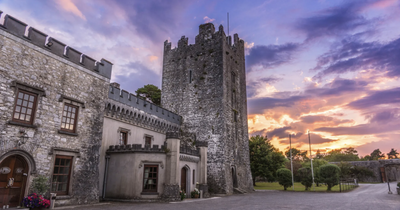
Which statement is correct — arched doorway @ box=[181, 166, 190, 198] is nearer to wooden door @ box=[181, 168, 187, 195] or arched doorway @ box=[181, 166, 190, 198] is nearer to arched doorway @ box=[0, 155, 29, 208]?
wooden door @ box=[181, 168, 187, 195]

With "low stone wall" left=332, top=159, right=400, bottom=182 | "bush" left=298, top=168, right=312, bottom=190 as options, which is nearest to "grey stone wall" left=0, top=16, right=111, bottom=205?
"bush" left=298, top=168, right=312, bottom=190

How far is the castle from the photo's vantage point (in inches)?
474

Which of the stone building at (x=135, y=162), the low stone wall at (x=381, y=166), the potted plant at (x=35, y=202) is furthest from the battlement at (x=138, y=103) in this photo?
the low stone wall at (x=381, y=166)

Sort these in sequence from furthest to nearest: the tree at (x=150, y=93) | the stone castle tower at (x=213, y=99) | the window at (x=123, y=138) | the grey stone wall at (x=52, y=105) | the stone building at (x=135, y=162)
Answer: the tree at (x=150, y=93)
the stone castle tower at (x=213, y=99)
the window at (x=123, y=138)
the stone building at (x=135, y=162)
the grey stone wall at (x=52, y=105)

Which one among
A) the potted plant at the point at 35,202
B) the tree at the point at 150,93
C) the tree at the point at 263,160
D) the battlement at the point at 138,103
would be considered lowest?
the potted plant at the point at 35,202

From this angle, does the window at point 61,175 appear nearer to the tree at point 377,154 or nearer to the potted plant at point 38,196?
the potted plant at point 38,196

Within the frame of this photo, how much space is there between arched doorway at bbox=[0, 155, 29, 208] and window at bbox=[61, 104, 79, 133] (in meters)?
2.86

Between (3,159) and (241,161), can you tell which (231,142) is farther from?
(3,159)

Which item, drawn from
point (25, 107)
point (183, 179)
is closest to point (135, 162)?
point (183, 179)

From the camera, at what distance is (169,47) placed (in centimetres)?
3284

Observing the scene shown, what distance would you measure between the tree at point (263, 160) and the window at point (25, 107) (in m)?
34.1

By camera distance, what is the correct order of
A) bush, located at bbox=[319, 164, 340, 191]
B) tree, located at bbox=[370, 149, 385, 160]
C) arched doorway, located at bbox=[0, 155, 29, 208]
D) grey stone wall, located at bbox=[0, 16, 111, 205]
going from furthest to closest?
tree, located at bbox=[370, 149, 385, 160] → bush, located at bbox=[319, 164, 340, 191] → grey stone wall, located at bbox=[0, 16, 111, 205] → arched doorway, located at bbox=[0, 155, 29, 208]

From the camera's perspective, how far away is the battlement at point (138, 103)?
19867 millimetres

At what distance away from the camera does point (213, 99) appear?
1117 inches
